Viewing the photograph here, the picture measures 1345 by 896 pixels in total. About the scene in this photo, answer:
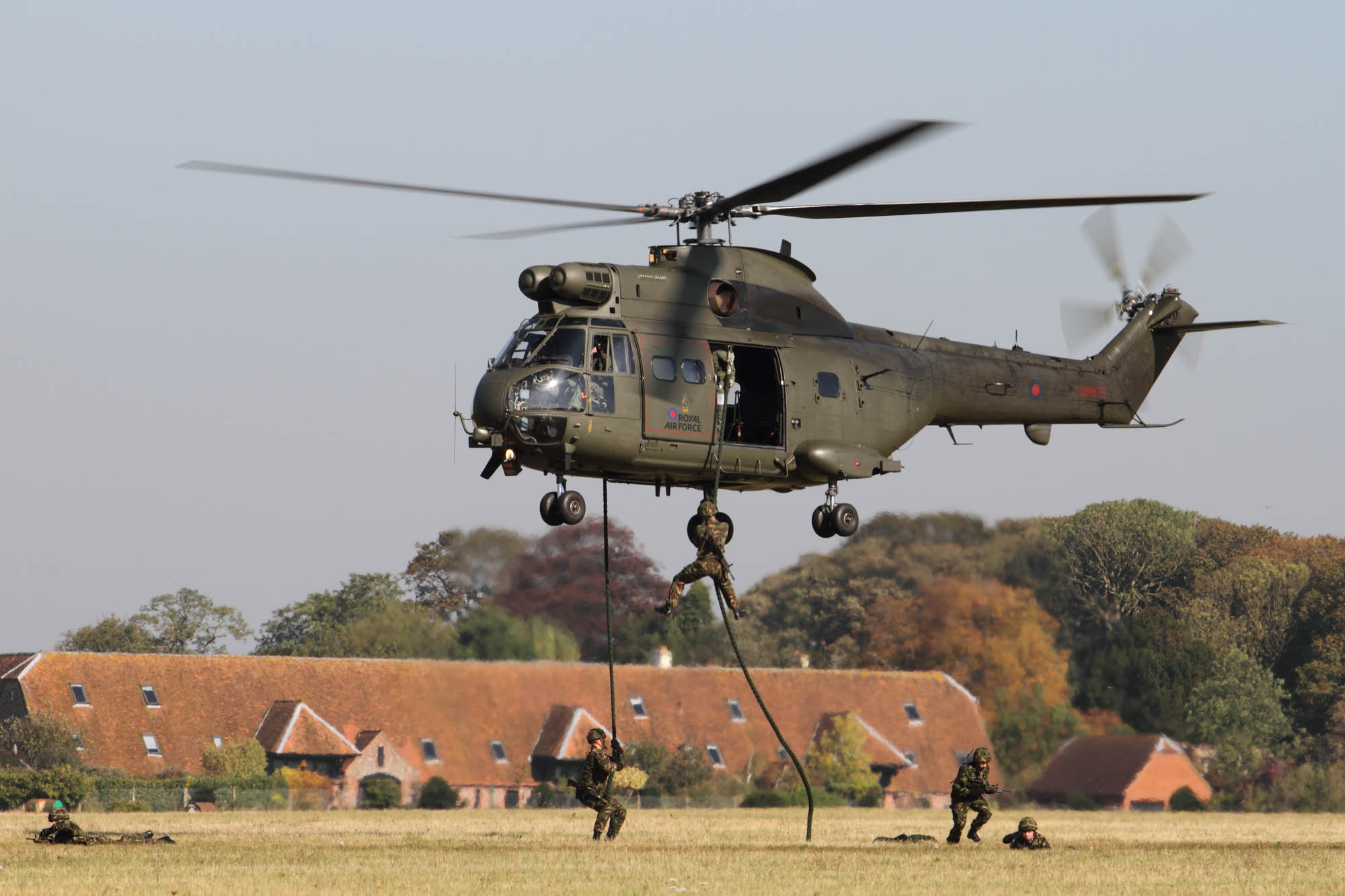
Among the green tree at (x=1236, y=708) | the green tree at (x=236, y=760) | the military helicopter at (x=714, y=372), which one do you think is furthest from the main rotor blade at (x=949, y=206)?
the green tree at (x=1236, y=708)

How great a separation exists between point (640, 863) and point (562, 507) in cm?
592

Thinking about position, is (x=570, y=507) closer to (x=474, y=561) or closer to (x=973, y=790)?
(x=973, y=790)

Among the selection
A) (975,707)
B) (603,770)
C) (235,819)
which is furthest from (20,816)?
(975,707)

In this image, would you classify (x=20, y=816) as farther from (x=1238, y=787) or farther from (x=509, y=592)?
(x=1238, y=787)

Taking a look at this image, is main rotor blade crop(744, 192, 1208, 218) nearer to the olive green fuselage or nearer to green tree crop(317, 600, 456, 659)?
the olive green fuselage

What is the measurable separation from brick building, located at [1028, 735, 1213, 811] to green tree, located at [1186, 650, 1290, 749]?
2941mm

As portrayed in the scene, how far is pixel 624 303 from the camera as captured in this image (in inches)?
1225

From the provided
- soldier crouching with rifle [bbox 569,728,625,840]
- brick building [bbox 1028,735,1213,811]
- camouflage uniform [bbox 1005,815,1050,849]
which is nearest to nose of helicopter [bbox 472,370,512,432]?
soldier crouching with rifle [bbox 569,728,625,840]

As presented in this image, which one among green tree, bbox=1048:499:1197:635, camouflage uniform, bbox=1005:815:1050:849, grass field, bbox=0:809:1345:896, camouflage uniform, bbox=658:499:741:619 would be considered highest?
green tree, bbox=1048:499:1197:635

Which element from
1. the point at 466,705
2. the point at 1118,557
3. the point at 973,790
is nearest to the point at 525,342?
the point at 973,790

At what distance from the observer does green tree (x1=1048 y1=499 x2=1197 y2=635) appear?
85.5 m

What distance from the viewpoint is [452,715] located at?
231 ft

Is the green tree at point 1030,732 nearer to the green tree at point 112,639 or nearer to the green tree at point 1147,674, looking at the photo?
the green tree at point 1147,674

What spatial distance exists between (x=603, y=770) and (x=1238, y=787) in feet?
166
